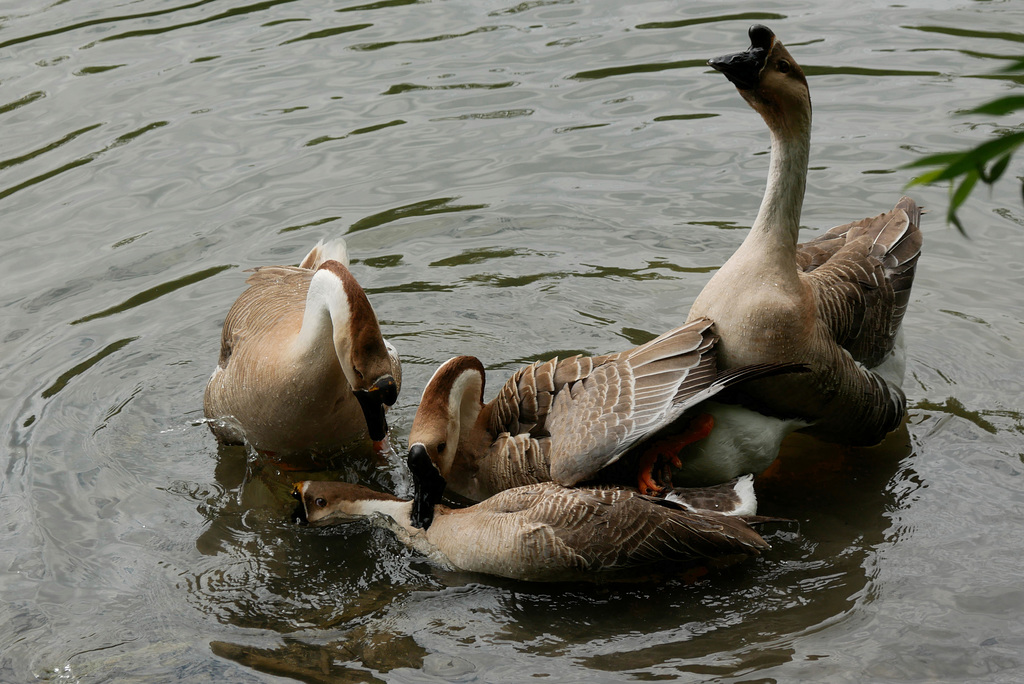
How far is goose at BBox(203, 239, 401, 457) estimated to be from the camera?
527cm

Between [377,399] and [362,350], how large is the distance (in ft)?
0.89

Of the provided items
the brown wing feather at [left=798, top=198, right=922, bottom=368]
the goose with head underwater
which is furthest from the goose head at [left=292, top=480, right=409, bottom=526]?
the brown wing feather at [left=798, top=198, right=922, bottom=368]

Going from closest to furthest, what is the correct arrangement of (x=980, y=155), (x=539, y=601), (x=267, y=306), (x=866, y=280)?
(x=980, y=155) → (x=539, y=601) → (x=866, y=280) → (x=267, y=306)

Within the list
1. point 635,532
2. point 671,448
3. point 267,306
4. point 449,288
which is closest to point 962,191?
point 635,532

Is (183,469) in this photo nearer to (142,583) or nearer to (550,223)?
(142,583)

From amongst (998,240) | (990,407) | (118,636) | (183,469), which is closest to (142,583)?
(118,636)

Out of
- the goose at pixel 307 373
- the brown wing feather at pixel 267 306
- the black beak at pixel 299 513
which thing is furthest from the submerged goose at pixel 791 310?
Answer: the brown wing feather at pixel 267 306

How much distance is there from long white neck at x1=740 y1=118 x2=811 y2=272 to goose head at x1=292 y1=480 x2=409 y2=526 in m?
2.48

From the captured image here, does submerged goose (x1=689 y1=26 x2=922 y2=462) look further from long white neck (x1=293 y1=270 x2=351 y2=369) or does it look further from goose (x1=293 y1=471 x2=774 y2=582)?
long white neck (x1=293 y1=270 x2=351 y2=369)

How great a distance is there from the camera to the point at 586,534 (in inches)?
190

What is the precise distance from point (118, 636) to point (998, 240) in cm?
685

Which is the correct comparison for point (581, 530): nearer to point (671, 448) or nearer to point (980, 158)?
point (671, 448)

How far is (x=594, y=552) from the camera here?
484 centimetres

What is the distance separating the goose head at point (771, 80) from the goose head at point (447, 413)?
2153mm
